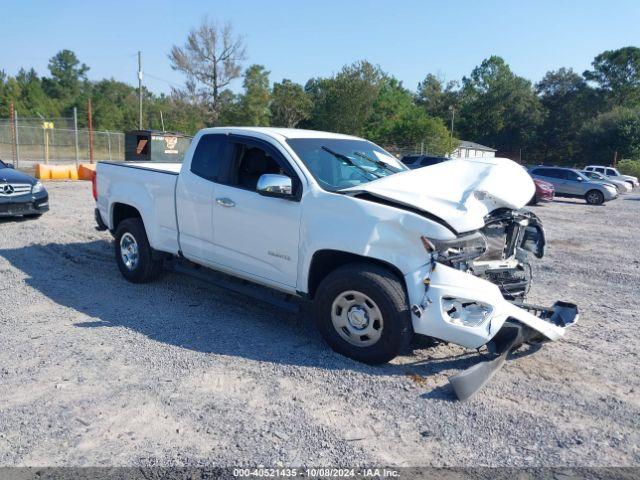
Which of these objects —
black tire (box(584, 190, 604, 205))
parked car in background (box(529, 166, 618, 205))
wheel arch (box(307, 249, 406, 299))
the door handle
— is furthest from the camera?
parked car in background (box(529, 166, 618, 205))

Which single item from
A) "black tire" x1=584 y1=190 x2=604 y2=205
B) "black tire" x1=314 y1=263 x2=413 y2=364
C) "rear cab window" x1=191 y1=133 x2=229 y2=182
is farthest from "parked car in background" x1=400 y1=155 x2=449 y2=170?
"black tire" x1=314 y1=263 x2=413 y2=364

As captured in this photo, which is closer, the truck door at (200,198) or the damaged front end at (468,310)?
the damaged front end at (468,310)

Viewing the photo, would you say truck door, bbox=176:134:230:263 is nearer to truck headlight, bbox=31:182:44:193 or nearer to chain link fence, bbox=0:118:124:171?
truck headlight, bbox=31:182:44:193

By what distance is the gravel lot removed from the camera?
3316 millimetres

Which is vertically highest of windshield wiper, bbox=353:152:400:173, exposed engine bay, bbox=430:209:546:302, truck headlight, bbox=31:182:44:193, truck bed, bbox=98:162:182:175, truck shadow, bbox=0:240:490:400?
windshield wiper, bbox=353:152:400:173

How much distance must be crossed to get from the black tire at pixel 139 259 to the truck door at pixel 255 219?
4.46 ft

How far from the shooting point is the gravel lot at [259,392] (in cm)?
332

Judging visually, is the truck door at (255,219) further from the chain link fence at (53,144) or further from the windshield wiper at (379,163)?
the chain link fence at (53,144)

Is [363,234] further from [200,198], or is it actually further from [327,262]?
[200,198]

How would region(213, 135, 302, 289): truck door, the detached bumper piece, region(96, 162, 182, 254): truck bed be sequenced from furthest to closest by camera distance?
region(96, 162, 182, 254): truck bed, region(213, 135, 302, 289): truck door, the detached bumper piece

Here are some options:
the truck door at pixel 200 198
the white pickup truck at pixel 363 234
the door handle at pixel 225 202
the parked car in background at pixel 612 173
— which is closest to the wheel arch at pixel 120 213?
the white pickup truck at pixel 363 234

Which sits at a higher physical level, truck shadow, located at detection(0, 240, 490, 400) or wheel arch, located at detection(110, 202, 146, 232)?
wheel arch, located at detection(110, 202, 146, 232)

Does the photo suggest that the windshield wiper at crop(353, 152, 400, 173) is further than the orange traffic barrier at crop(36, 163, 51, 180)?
No

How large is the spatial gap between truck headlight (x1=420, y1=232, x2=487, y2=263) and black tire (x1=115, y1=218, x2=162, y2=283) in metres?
3.74
